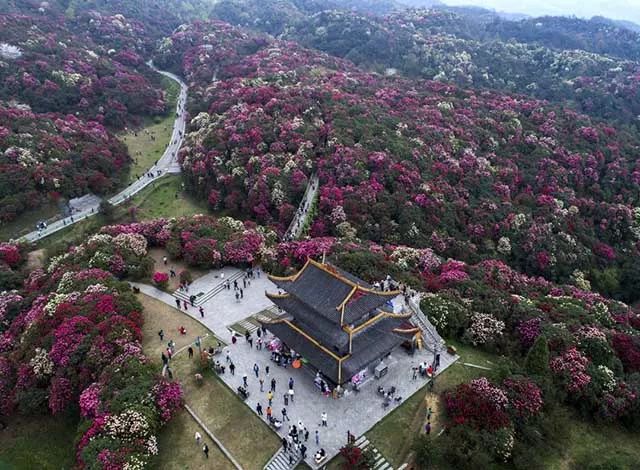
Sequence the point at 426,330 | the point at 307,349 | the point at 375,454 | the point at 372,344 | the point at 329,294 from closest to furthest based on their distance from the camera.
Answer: the point at 375,454 → the point at 329,294 → the point at 372,344 → the point at 307,349 → the point at 426,330

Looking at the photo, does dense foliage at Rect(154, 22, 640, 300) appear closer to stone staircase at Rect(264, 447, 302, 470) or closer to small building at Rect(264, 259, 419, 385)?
small building at Rect(264, 259, 419, 385)

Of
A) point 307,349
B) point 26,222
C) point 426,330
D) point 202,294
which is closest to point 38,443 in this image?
point 202,294

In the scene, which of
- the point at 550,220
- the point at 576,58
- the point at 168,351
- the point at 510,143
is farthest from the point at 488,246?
the point at 576,58

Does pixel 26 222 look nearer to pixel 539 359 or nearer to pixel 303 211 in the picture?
pixel 303 211

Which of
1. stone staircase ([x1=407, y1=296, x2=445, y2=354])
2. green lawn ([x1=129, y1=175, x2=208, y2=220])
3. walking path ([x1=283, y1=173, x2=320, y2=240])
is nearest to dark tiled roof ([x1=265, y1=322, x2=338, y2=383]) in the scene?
stone staircase ([x1=407, y1=296, x2=445, y2=354])

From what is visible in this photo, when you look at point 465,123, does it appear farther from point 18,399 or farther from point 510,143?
point 18,399

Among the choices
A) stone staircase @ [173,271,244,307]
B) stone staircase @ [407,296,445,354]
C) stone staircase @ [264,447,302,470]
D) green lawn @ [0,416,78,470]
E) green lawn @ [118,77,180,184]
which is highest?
stone staircase @ [407,296,445,354]
